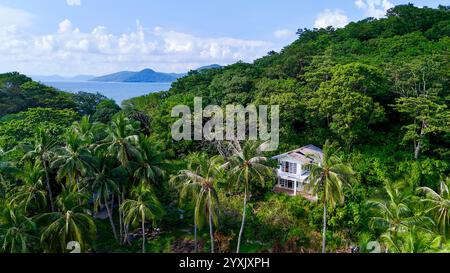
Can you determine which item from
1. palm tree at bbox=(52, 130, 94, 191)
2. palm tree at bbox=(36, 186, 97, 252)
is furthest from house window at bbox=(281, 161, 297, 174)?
palm tree at bbox=(36, 186, 97, 252)

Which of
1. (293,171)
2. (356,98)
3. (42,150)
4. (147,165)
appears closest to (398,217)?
(293,171)

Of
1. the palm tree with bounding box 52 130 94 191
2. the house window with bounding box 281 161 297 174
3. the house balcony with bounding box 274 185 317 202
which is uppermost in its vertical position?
the palm tree with bounding box 52 130 94 191

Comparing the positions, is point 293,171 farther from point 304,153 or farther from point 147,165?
point 147,165

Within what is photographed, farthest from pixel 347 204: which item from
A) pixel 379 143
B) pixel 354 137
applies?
pixel 379 143

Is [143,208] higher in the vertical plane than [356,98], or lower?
lower

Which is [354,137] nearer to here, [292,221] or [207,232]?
[292,221]

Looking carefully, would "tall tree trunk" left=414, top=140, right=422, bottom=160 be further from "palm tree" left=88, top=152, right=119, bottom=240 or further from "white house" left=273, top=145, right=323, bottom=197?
"palm tree" left=88, top=152, right=119, bottom=240

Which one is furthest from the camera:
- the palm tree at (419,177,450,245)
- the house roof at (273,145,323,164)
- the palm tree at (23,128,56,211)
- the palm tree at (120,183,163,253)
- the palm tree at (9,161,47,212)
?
the house roof at (273,145,323,164)

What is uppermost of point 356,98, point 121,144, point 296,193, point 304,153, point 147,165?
point 356,98
